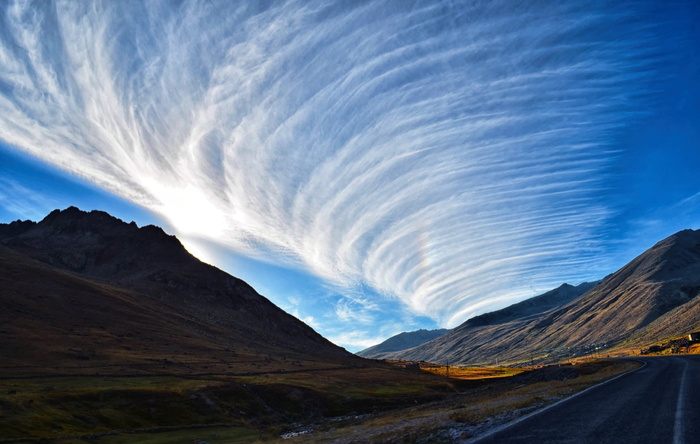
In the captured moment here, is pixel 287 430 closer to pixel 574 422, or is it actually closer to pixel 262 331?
pixel 574 422

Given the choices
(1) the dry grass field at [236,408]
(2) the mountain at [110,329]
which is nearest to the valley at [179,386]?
(1) the dry grass field at [236,408]

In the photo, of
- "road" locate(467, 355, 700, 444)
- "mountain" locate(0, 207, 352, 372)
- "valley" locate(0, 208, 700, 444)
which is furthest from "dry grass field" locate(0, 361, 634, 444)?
"mountain" locate(0, 207, 352, 372)

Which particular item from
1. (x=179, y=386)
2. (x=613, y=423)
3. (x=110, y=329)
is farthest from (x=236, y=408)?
(x=110, y=329)

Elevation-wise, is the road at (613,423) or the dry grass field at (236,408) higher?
the road at (613,423)

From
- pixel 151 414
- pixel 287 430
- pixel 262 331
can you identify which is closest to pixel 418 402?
pixel 287 430

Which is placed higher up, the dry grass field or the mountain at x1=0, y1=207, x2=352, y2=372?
the mountain at x1=0, y1=207, x2=352, y2=372

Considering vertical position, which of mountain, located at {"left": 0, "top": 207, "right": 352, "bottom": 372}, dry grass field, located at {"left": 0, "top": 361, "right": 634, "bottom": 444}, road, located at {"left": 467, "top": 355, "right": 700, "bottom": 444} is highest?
mountain, located at {"left": 0, "top": 207, "right": 352, "bottom": 372}

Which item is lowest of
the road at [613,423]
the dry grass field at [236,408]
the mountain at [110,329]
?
the dry grass field at [236,408]

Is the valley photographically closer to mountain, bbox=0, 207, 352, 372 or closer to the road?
mountain, bbox=0, 207, 352, 372

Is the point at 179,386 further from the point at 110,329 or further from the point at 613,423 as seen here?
the point at 613,423

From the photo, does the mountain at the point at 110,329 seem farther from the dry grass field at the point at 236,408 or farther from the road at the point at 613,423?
the road at the point at 613,423

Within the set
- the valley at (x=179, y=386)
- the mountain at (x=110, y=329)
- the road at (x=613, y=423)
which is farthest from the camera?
the mountain at (x=110, y=329)

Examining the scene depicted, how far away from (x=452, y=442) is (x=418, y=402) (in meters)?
74.3

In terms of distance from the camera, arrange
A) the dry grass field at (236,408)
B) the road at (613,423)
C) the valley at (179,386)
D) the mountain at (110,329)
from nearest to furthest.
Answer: the road at (613,423) → the dry grass field at (236,408) → the valley at (179,386) → the mountain at (110,329)
